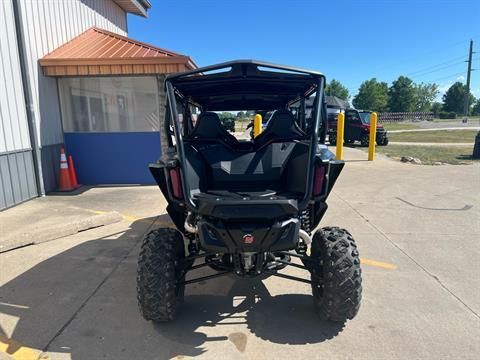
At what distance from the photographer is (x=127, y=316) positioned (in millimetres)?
3029

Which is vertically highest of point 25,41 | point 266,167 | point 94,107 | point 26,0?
point 26,0

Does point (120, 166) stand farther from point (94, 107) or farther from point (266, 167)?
point (266, 167)

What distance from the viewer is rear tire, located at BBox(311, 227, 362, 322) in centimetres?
267

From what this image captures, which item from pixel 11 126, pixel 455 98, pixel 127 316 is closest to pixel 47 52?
pixel 11 126

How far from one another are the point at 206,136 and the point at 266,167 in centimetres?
74

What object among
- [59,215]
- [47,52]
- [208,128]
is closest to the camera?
[208,128]

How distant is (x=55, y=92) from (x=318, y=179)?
7983mm

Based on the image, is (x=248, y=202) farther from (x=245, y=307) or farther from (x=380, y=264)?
(x=380, y=264)

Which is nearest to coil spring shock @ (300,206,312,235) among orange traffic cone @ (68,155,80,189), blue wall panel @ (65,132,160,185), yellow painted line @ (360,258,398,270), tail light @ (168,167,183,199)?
tail light @ (168,167,183,199)

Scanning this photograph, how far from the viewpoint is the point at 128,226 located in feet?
18.2

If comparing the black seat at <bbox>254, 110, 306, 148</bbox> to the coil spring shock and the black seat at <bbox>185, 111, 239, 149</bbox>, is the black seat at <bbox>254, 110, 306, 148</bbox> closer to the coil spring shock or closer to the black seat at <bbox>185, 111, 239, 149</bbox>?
the black seat at <bbox>185, 111, 239, 149</bbox>

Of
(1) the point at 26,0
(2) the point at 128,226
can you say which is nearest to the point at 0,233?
(2) the point at 128,226

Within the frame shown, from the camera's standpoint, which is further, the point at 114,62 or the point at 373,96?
the point at 373,96

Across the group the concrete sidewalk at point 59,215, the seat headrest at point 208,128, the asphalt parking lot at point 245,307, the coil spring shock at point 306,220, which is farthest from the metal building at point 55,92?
the coil spring shock at point 306,220
